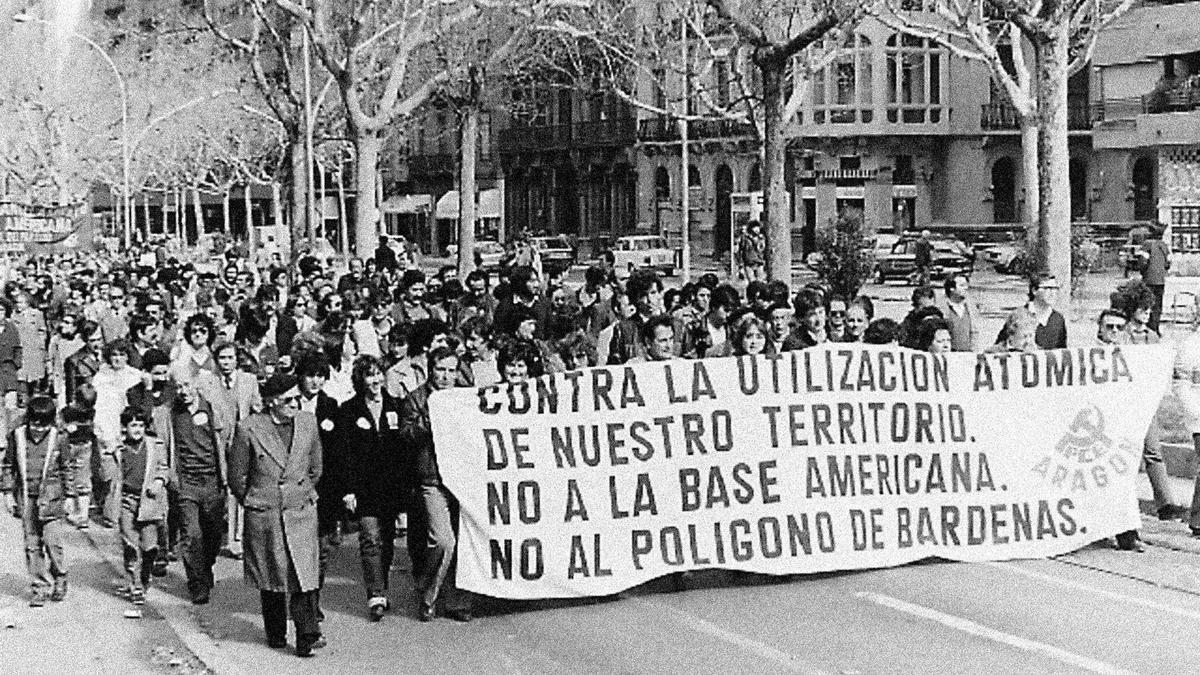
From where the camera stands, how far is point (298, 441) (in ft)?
33.5

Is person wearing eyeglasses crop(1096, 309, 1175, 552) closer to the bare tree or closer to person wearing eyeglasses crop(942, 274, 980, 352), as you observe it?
person wearing eyeglasses crop(942, 274, 980, 352)

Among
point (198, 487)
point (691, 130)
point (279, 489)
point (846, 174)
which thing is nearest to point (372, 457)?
point (279, 489)

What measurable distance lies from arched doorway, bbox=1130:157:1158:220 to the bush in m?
26.9

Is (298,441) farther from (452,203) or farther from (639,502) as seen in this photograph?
(452,203)

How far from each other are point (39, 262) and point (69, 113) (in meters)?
36.5

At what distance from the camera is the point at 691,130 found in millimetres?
64750

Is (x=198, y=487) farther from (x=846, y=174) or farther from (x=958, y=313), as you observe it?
(x=846, y=174)

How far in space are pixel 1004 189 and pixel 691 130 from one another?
35.6 feet

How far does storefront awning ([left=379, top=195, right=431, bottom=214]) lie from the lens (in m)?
83.8

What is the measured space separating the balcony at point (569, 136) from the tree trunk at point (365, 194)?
113 ft

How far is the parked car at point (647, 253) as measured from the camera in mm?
53844

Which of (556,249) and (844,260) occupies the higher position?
(556,249)

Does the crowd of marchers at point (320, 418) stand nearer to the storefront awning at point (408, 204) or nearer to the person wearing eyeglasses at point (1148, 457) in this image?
the person wearing eyeglasses at point (1148, 457)

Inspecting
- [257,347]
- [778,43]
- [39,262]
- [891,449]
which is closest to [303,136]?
[39,262]
